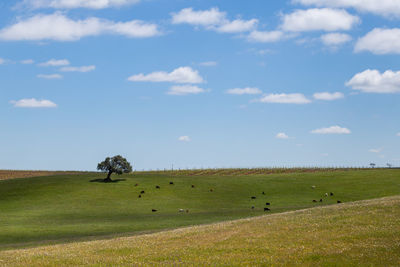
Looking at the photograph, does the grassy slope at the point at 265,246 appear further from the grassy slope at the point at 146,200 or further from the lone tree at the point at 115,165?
the lone tree at the point at 115,165

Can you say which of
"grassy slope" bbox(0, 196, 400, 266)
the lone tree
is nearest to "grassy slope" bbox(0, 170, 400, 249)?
the lone tree

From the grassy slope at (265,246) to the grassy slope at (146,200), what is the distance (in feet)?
51.5

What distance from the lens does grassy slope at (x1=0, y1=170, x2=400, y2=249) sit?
197 feet

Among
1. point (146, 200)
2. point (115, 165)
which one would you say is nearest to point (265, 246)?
point (146, 200)

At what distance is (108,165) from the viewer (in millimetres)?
99562

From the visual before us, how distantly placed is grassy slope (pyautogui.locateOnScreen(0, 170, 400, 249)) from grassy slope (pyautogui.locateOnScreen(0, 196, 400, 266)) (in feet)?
51.5

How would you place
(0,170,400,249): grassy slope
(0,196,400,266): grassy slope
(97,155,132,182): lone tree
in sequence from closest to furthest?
(0,196,400,266): grassy slope → (0,170,400,249): grassy slope → (97,155,132,182): lone tree

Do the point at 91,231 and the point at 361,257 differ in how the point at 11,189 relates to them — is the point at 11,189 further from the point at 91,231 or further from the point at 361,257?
the point at 361,257

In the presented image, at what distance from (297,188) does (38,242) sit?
2339 inches

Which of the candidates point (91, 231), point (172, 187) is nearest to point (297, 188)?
point (172, 187)

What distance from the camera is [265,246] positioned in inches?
1281

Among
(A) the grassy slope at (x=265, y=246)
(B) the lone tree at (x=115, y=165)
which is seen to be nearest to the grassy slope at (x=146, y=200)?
(B) the lone tree at (x=115, y=165)

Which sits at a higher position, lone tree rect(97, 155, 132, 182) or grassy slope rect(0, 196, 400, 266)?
lone tree rect(97, 155, 132, 182)

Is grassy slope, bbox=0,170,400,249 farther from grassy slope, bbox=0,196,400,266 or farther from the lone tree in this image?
grassy slope, bbox=0,196,400,266
